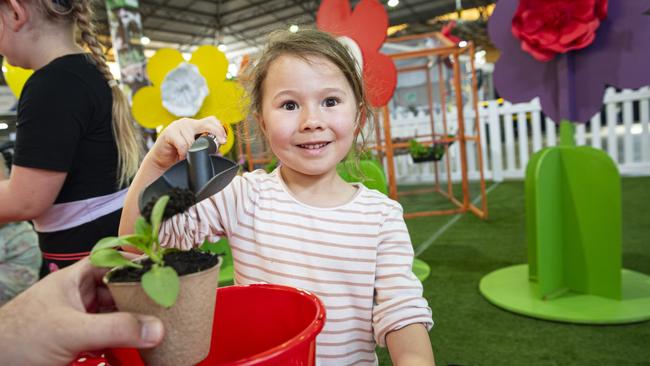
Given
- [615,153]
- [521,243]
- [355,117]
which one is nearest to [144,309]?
[355,117]

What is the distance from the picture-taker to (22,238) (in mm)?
1740

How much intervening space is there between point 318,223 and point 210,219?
7.4 inches

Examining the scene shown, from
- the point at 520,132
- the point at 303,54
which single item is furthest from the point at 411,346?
the point at 520,132

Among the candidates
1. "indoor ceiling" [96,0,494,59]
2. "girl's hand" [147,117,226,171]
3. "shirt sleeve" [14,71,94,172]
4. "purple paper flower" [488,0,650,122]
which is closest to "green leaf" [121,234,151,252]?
"girl's hand" [147,117,226,171]

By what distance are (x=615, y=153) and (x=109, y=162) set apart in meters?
5.17

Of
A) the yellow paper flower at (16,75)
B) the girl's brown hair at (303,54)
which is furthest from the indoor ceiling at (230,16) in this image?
the girl's brown hair at (303,54)

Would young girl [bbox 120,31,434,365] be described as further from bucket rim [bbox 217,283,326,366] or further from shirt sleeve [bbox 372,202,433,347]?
bucket rim [bbox 217,283,326,366]

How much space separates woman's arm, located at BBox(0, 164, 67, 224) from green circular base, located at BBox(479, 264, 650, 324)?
164 centimetres

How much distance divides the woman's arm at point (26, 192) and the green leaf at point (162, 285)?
662mm

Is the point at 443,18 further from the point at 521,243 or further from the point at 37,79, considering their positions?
the point at 37,79

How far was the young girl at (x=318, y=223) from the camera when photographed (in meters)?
0.77

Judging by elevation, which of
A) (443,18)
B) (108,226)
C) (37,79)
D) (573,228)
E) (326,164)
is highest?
(443,18)

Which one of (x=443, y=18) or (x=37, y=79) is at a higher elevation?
(x=443, y=18)

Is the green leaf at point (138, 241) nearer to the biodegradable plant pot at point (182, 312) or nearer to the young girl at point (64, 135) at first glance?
the biodegradable plant pot at point (182, 312)
